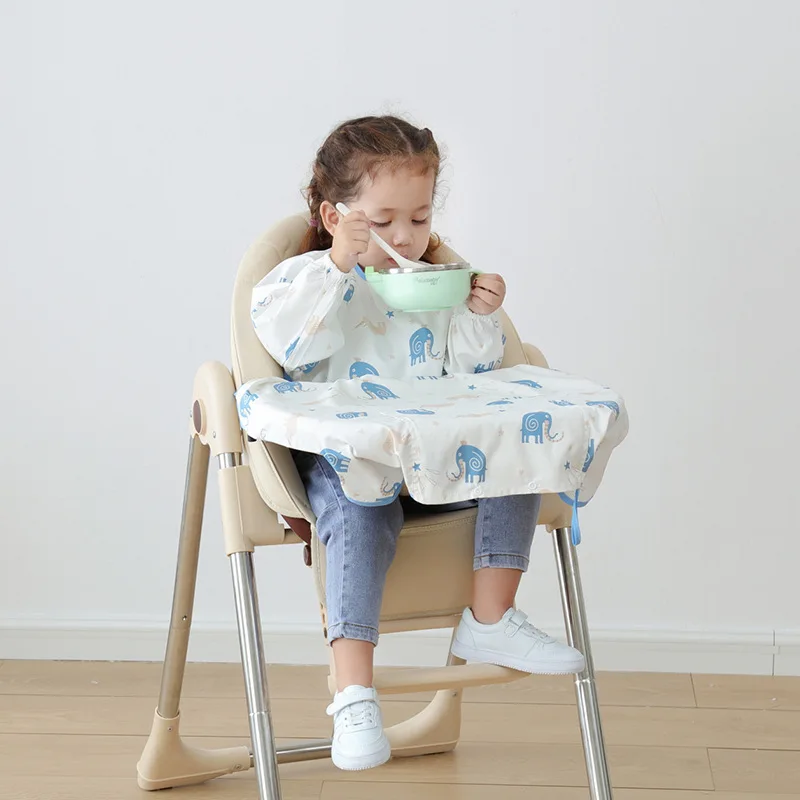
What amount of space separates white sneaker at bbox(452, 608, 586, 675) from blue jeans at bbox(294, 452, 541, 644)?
0.21ft

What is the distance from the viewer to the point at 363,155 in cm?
144

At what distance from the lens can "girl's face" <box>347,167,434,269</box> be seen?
1.41 metres

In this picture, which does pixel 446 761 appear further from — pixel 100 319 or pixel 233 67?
pixel 233 67

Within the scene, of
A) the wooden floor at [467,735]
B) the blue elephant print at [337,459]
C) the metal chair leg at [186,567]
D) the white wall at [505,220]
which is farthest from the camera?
the white wall at [505,220]

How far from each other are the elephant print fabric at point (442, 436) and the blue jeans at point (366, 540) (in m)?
0.04

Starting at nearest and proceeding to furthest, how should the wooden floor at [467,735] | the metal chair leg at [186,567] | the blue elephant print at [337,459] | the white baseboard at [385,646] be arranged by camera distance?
1. the blue elephant print at [337,459]
2. the metal chair leg at [186,567]
3. the wooden floor at [467,735]
4. the white baseboard at [385,646]

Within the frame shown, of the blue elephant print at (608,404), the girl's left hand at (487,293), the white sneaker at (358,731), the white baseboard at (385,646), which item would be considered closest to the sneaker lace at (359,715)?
the white sneaker at (358,731)

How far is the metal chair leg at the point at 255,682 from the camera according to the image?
124 cm

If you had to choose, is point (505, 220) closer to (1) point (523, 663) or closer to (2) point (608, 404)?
(2) point (608, 404)

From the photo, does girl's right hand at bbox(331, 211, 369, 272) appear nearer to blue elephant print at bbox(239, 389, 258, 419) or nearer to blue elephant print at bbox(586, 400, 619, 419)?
blue elephant print at bbox(239, 389, 258, 419)

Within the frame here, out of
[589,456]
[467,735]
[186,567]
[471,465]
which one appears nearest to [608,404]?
[589,456]

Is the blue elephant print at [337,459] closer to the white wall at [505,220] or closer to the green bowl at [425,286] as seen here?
the green bowl at [425,286]

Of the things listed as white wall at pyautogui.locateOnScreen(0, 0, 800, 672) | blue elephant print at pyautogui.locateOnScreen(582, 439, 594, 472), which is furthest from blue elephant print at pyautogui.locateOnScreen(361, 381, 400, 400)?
white wall at pyautogui.locateOnScreen(0, 0, 800, 672)

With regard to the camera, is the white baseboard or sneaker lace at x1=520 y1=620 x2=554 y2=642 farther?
the white baseboard
